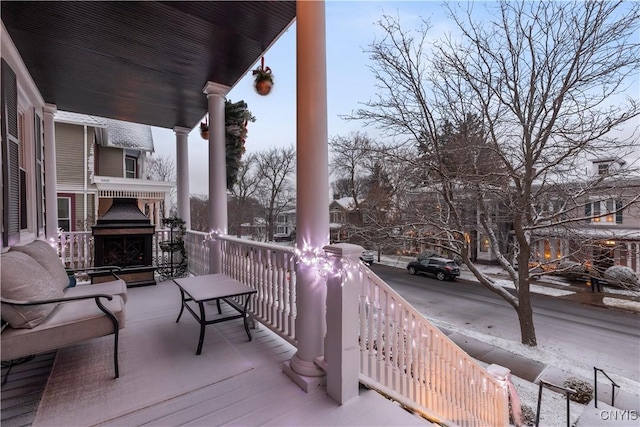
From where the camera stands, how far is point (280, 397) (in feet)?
6.08

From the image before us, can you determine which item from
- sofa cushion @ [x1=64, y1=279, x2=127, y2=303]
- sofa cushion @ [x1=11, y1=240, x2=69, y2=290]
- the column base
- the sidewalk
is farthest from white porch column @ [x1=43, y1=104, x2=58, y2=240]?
the sidewalk

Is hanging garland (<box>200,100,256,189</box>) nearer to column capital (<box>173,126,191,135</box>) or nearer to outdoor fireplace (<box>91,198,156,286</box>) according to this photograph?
column capital (<box>173,126,191,135</box>)

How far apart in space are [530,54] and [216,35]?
6918 millimetres

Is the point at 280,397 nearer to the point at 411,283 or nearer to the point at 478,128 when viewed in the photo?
the point at 478,128

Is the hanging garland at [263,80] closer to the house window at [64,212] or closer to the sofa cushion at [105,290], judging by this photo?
the sofa cushion at [105,290]

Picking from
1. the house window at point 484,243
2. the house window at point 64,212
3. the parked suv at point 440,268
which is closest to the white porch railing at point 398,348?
the house window at point 484,243

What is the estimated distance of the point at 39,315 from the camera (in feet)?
6.20

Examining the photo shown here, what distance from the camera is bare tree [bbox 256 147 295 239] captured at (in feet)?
64.7

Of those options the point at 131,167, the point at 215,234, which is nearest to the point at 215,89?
the point at 215,234

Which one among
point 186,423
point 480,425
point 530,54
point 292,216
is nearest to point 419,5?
point 530,54

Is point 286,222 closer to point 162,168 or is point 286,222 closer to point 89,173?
point 162,168

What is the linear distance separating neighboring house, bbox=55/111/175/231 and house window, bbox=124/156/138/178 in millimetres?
458

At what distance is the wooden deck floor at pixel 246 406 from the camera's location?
1.64 metres

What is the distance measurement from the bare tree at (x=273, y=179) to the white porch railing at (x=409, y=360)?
1787 cm
